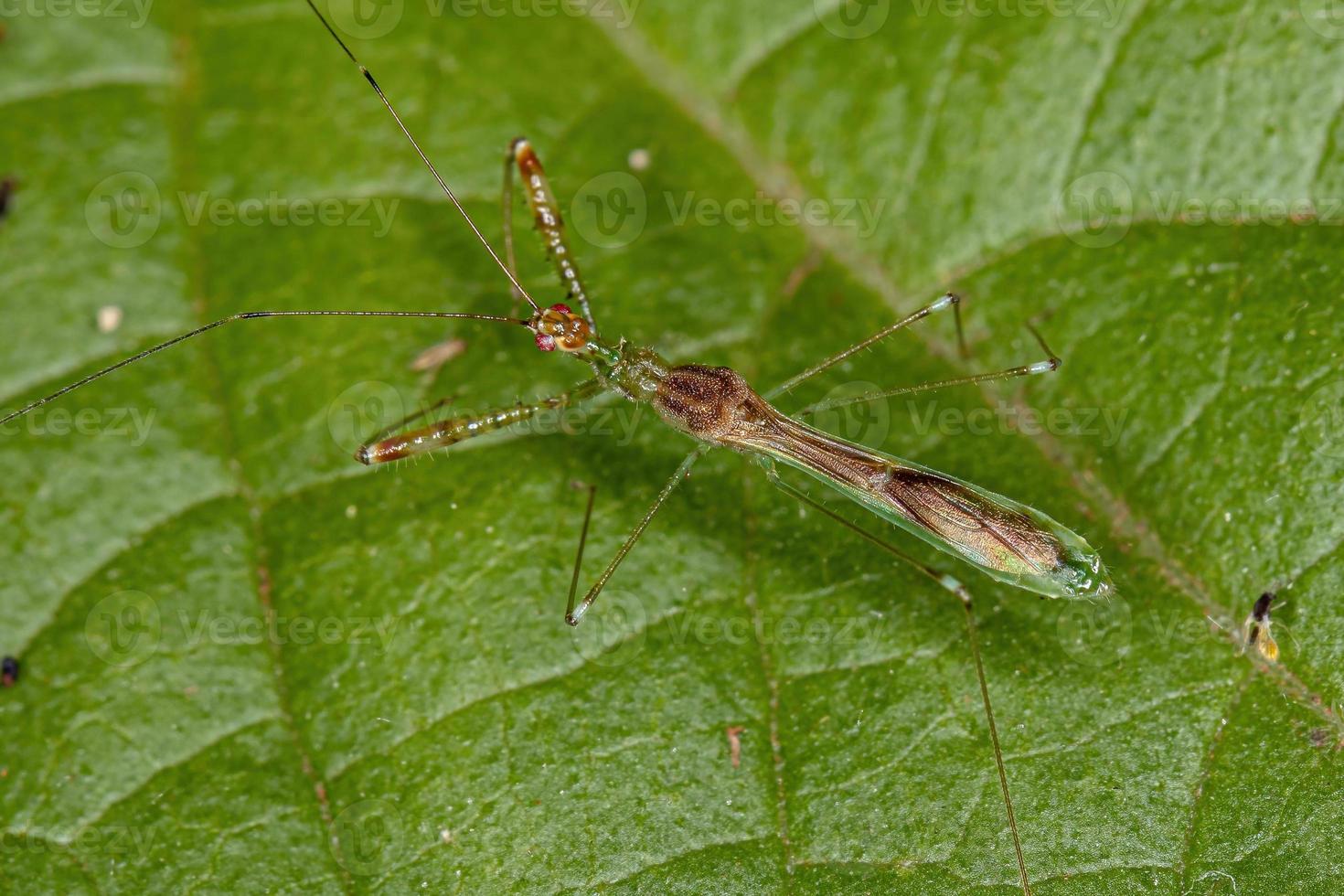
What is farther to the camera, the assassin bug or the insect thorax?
the insect thorax

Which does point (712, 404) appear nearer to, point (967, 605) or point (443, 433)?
point (443, 433)

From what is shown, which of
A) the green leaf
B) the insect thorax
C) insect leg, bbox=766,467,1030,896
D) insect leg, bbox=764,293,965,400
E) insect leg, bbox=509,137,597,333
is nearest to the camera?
insect leg, bbox=766,467,1030,896

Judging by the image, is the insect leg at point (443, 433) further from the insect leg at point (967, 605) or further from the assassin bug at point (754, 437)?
the insect leg at point (967, 605)

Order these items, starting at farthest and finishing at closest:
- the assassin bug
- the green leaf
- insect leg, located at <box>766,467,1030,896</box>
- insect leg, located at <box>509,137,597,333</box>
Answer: insect leg, located at <box>509,137,597,333</box> → the assassin bug → the green leaf → insect leg, located at <box>766,467,1030,896</box>

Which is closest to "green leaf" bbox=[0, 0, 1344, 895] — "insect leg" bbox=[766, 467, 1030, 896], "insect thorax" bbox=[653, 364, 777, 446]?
"insect leg" bbox=[766, 467, 1030, 896]

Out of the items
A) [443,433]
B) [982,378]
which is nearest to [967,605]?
[982,378]

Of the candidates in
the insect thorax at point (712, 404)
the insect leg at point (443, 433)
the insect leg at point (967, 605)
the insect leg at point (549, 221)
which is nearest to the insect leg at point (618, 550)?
the insect thorax at point (712, 404)

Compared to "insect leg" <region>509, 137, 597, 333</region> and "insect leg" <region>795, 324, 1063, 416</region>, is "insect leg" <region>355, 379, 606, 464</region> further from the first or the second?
"insect leg" <region>795, 324, 1063, 416</region>
